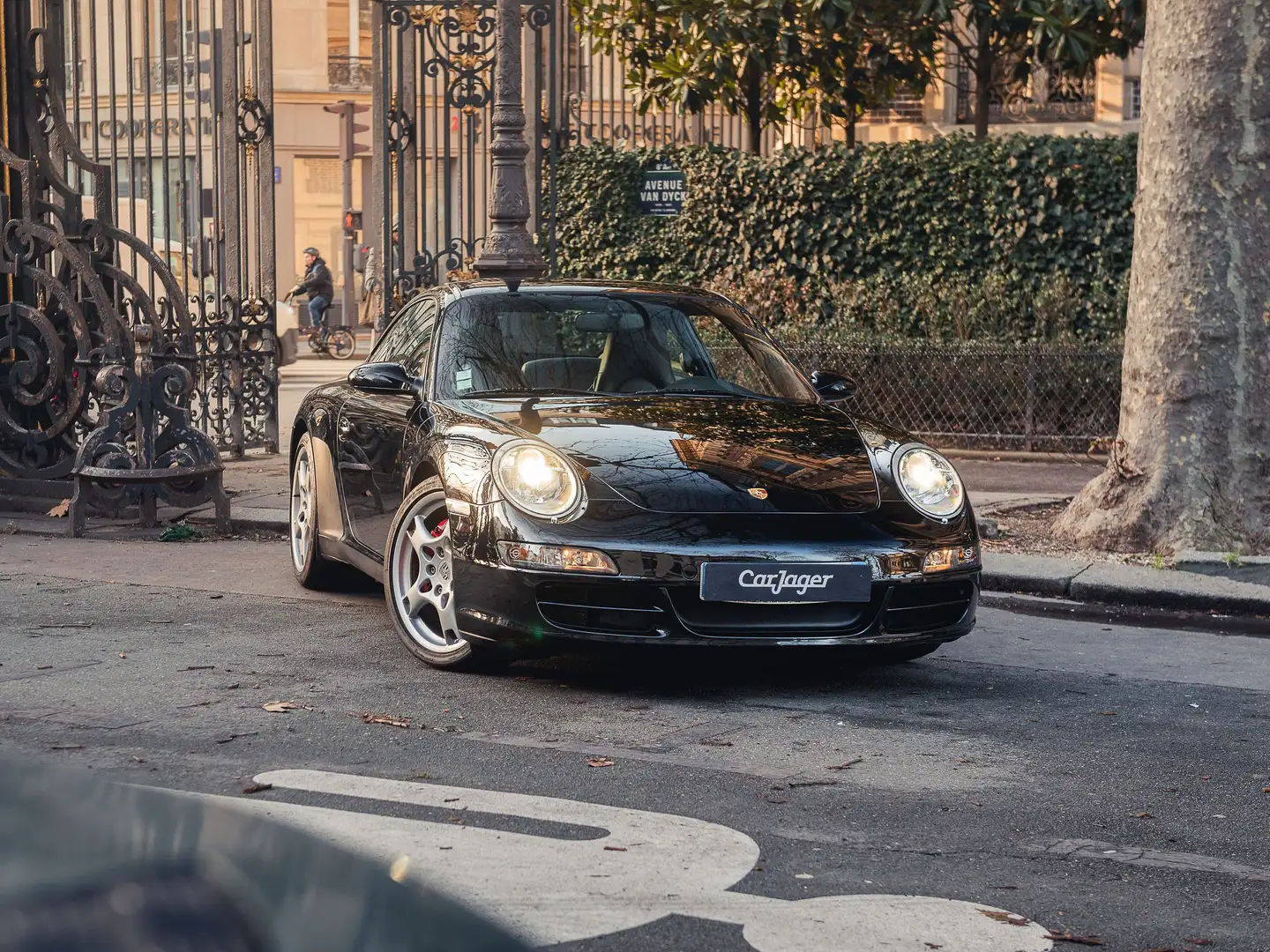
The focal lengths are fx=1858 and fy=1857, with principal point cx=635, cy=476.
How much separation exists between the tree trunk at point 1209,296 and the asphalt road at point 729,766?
1763 millimetres

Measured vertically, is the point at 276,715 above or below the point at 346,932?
below

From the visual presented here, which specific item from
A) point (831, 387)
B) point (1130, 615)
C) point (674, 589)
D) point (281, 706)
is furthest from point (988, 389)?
point (281, 706)

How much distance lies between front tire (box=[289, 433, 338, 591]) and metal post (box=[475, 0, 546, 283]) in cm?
329

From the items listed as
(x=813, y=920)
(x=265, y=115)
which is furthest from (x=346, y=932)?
(x=265, y=115)

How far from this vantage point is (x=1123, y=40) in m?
20.2

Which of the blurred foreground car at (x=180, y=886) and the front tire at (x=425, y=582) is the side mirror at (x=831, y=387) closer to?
the front tire at (x=425, y=582)

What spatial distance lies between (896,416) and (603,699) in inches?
349

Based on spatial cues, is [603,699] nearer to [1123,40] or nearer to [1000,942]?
[1000,942]

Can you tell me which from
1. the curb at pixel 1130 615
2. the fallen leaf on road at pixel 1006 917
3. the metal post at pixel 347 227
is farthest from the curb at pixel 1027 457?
the metal post at pixel 347 227

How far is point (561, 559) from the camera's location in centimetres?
587

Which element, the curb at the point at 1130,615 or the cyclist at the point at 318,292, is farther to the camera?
the cyclist at the point at 318,292

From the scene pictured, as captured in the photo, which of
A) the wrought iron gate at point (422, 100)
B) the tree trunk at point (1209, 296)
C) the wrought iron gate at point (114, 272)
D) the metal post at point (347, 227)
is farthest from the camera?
the metal post at point (347, 227)

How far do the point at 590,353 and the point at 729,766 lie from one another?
2429mm

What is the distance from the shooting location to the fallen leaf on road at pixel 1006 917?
386 cm
